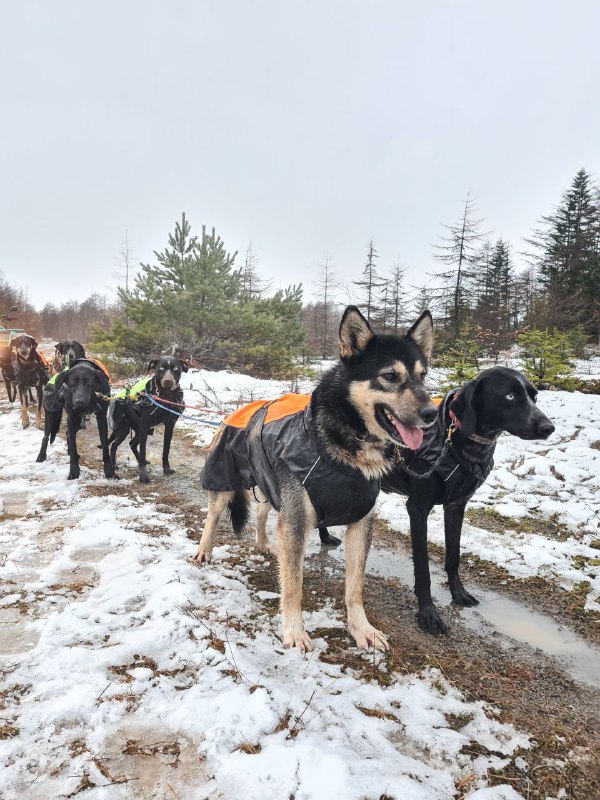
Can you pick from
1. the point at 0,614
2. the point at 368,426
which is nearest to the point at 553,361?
the point at 368,426

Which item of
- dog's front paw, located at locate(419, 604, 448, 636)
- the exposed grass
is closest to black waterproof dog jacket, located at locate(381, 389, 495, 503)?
dog's front paw, located at locate(419, 604, 448, 636)

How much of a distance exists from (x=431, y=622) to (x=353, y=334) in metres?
2.37

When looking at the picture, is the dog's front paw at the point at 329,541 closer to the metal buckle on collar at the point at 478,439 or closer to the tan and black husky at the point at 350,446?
the tan and black husky at the point at 350,446

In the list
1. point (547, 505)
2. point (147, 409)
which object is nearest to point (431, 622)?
point (547, 505)

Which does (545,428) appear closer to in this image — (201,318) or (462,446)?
(462,446)

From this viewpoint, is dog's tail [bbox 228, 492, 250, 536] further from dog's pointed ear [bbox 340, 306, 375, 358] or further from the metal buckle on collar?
the metal buckle on collar

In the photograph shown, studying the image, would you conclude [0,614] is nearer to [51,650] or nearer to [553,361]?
[51,650]

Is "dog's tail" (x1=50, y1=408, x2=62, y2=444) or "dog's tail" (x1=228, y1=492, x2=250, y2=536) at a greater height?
"dog's tail" (x1=50, y1=408, x2=62, y2=444)

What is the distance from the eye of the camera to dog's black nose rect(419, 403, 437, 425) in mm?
2857

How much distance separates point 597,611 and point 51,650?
4.25 metres

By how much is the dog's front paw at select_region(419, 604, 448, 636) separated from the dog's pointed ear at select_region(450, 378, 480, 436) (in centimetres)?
148

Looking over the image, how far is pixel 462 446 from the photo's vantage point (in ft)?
12.0

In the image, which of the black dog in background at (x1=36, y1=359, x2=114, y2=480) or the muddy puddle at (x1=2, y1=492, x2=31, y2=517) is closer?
the muddy puddle at (x1=2, y1=492, x2=31, y2=517)

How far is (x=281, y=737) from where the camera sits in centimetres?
203
